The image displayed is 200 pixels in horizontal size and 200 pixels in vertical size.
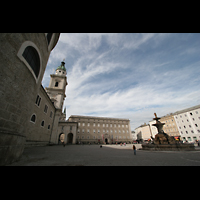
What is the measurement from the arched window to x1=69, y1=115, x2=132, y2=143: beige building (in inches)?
1867

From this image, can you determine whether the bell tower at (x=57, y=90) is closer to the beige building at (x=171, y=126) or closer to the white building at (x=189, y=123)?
the white building at (x=189, y=123)

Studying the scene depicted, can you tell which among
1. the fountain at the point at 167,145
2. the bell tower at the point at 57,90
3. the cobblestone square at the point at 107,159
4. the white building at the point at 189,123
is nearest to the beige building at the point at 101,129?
the bell tower at the point at 57,90

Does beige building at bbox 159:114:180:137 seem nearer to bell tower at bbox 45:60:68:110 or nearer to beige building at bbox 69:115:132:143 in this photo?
beige building at bbox 69:115:132:143

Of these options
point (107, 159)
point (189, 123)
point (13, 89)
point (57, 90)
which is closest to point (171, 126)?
point (189, 123)

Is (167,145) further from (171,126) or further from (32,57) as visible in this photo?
(171,126)

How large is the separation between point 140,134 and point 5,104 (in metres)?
79.4

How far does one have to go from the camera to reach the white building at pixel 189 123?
3453 cm

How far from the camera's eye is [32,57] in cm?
626

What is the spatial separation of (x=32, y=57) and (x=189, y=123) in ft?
167

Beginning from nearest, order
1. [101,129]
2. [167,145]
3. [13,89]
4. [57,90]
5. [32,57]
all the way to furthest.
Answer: [13,89], [32,57], [167,145], [57,90], [101,129]

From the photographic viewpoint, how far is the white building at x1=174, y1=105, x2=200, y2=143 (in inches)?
1359

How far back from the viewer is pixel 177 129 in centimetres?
4119
